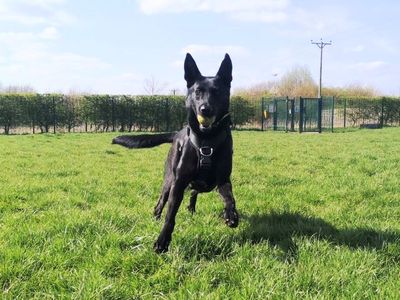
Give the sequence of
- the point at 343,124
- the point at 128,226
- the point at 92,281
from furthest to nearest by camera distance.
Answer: the point at 343,124, the point at 128,226, the point at 92,281

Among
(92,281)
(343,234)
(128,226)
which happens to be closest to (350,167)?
(343,234)

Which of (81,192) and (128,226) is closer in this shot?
(128,226)

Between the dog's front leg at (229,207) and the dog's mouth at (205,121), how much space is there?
2.01 ft

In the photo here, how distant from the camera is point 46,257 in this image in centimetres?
322

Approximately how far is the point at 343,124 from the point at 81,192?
26.6m

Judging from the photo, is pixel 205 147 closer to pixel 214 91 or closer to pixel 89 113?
pixel 214 91

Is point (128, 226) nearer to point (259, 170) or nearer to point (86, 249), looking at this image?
point (86, 249)

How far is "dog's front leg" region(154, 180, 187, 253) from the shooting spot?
3379 millimetres

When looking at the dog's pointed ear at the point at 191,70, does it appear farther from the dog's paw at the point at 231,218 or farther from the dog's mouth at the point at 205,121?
the dog's paw at the point at 231,218

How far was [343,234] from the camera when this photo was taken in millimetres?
3861

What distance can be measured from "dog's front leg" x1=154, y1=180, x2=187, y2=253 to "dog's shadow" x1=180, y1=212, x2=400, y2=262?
0.86ft

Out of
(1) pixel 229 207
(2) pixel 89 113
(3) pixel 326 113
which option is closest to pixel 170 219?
(1) pixel 229 207

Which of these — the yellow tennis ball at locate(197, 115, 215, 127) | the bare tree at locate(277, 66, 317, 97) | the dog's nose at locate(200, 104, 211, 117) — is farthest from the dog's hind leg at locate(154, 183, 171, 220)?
the bare tree at locate(277, 66, 317, 97)

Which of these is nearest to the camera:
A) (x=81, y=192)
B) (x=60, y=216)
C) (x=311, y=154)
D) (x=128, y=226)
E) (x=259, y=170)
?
(x=128, y=226)
